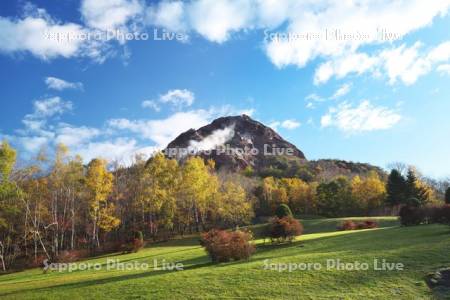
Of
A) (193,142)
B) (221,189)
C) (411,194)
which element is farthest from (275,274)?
(193,142)

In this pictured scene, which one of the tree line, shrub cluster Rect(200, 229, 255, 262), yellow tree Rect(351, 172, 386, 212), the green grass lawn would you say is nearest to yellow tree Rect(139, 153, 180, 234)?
the tree line

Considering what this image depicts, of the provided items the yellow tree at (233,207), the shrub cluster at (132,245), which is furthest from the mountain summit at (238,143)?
the shrub cluster at (132,245)

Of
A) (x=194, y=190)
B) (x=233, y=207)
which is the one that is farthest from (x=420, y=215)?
(x=194, y=190)

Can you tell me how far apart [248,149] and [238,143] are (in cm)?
796

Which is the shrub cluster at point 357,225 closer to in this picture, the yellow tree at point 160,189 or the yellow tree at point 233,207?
the yellow tree at point 233,207

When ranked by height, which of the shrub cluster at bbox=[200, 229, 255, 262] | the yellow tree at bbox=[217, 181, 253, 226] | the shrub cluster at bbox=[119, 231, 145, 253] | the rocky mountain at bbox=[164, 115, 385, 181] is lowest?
the shrub cluster at bbox=[119, 231, 145, 253]

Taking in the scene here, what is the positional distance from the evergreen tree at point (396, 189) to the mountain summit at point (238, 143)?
76.4m

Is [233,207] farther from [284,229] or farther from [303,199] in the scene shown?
[284,229]

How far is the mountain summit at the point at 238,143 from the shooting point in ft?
480

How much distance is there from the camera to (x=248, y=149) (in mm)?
161750

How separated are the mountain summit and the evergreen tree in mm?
76406

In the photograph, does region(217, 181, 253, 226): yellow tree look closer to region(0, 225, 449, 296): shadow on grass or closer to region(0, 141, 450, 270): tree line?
region(0, 141, 450, 270): tree line

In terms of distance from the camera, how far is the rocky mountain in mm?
135125

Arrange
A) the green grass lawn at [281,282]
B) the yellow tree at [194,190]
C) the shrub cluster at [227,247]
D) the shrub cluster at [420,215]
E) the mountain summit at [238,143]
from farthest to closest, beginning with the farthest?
the mountain summit at [238,143] → the yellow tree at [194,190] → the shrub cluster at [420,215] → the shrub cluster at [227,247] → the green grass lawn at [281,282]
